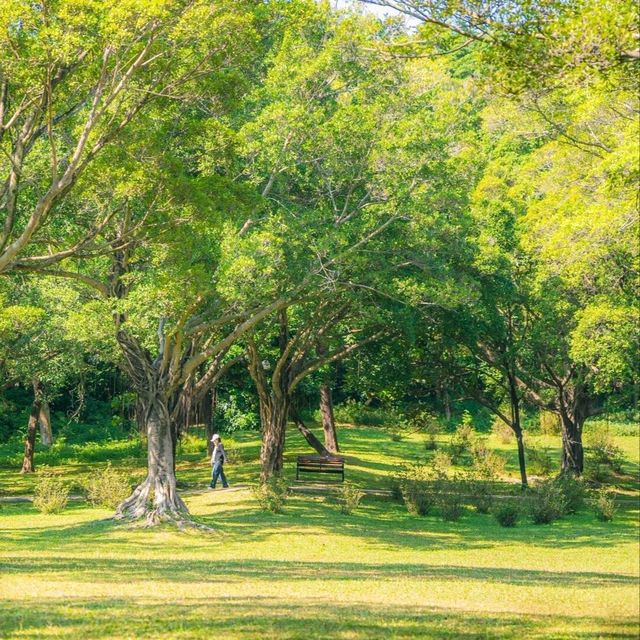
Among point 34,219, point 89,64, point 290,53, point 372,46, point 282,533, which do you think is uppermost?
point 290,53

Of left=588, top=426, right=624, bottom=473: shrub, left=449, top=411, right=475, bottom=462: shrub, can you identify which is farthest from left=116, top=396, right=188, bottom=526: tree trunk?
left=588, top=426, right=624, bottom=473: shrub

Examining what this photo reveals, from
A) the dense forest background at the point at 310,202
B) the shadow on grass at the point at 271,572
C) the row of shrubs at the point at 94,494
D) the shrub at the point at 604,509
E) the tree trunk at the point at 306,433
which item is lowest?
the shrub at the point at 604,509

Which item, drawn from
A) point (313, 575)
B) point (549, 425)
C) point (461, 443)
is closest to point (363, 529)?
point (313, 575)

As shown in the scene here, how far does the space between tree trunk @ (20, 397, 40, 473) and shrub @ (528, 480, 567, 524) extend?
1736 centimetres

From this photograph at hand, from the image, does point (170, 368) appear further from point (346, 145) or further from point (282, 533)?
point (346, 145)

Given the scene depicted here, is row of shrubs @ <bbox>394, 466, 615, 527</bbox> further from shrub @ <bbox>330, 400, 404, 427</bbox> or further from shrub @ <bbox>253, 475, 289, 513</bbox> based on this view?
shrub @ <bbox>330, 400, 404, 427</bbox>

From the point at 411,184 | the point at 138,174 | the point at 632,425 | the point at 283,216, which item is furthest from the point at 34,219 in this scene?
the point at 632,425

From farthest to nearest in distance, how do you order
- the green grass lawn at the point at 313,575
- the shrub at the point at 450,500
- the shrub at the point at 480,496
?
1. the shrub at the point at 480,496
2. the shrub at the point at 450,500
3. the green grass lawn at the point at 313,575

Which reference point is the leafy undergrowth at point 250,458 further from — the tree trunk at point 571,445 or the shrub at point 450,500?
the shrub at point 450,500

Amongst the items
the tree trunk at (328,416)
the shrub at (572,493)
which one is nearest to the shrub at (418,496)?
the shrub at (572,493)

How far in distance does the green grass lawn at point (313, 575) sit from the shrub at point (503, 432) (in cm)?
2105

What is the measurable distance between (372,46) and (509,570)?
825cm

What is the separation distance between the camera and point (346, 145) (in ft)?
71.8

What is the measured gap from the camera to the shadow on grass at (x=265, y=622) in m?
9.29
